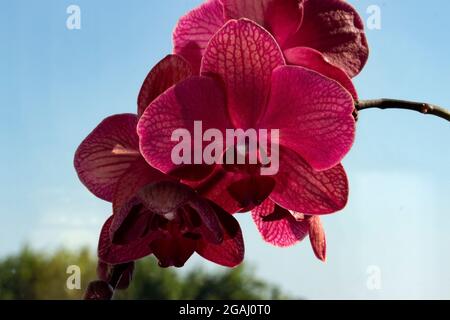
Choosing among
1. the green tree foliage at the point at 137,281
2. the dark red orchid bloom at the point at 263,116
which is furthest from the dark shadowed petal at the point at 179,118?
the green tree foliage at the point at 137,281

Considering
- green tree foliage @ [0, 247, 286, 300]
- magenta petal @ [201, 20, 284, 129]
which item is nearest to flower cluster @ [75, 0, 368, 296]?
magenta petal @ [201, 20, 284, 129]

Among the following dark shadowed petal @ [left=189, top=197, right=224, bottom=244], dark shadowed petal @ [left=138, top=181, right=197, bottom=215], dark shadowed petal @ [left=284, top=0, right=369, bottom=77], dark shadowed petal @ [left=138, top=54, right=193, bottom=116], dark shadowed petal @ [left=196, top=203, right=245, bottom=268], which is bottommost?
dark shadowed petal @ [left=196, top=203, right=245, bottom=268]

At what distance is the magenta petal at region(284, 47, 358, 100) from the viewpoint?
12.3 inches

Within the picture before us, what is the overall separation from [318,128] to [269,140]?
0.03m

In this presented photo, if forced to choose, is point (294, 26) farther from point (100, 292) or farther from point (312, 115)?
point (100, 292)

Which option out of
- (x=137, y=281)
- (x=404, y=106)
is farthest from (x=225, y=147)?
(x=137, y=281)

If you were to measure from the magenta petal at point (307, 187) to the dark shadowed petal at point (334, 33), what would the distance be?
0.26 feet

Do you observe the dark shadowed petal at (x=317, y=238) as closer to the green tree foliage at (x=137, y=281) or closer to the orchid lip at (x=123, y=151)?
the orchid lip at (x=123, y=151)

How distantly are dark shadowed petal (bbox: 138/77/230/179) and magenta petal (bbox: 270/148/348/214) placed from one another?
43mm

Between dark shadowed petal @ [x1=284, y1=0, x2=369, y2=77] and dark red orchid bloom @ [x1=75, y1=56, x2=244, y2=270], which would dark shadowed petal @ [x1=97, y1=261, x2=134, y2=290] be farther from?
dark shadowed petal @ [x1=284, y1=0, x2=369, y2=77]

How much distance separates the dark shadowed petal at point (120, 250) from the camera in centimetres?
32

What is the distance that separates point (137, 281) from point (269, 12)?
6147 millimetres
